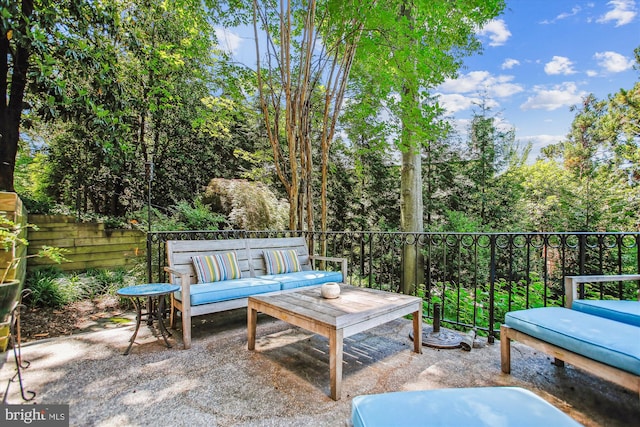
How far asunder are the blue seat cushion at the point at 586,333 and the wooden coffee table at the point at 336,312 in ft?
2.58

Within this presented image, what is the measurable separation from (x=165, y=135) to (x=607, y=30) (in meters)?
12.1

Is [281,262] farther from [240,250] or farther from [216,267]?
[216,267]

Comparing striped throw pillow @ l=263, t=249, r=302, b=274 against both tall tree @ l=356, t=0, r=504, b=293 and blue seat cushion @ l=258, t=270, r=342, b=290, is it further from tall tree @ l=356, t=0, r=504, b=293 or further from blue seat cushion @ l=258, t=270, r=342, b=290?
tall tree @ l=356, t=0, r=504, b=293

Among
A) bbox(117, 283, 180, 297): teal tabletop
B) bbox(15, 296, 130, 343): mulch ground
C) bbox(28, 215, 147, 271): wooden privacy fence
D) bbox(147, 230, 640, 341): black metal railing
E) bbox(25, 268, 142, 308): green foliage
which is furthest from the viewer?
bbox(28, 215, 147, 271): wooden privacy fence

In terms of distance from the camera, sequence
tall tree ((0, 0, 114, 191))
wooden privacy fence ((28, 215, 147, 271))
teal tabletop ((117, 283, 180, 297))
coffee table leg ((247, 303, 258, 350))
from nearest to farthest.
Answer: teal tabletop ((117, 283, 180, 297)) → coffee table leg ((247, 303, 258, 350)) → tall tree ((0, 0, 114, 191)) → wooden privacy fence ((28, 215, 147, 271))

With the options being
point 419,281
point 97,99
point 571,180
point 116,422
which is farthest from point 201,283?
point 571,180

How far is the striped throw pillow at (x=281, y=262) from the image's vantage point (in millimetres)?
3836

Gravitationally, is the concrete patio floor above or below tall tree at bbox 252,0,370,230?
below

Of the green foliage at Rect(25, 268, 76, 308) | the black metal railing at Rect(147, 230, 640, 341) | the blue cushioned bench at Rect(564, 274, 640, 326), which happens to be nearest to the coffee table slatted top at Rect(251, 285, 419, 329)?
the black metal railing at Rect(147, 230, 640, 341)

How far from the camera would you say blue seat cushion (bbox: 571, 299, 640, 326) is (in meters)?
1.94

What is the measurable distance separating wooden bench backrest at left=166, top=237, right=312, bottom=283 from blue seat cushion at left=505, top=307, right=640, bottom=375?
273 centimetres

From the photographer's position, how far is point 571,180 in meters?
8.81

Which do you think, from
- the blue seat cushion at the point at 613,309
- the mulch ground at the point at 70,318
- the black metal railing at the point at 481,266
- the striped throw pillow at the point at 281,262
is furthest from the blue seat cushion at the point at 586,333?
the mulch ground at the point at 70,318

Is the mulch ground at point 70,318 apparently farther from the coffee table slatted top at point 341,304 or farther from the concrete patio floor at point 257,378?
the coffee table slatted top at point 341,304
